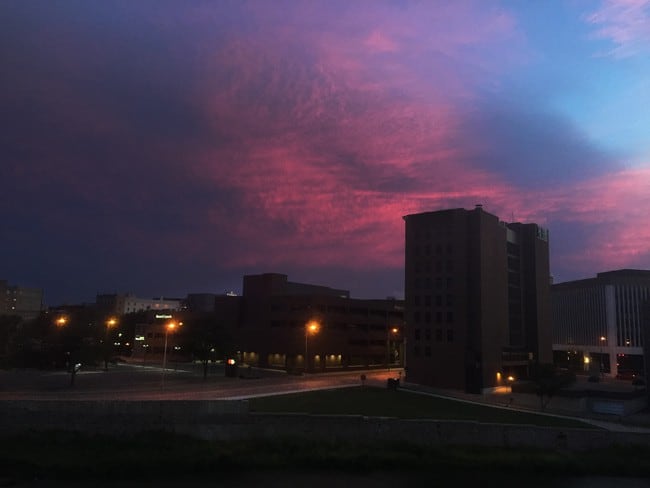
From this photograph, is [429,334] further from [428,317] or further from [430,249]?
[430,249]

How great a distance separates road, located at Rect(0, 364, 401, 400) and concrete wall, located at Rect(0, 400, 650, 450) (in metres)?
8.82

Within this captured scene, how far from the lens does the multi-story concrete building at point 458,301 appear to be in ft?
239

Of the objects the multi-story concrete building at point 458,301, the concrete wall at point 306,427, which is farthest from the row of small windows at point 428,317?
the concrete wall at point 306,427

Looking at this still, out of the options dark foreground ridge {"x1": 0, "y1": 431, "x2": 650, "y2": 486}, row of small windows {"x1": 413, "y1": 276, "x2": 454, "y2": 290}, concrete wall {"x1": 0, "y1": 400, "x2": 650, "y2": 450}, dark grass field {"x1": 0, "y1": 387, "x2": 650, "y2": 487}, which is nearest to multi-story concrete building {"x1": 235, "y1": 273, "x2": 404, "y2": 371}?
row of small windows {"x1": 413, "y1": 276, "x2": 454, "y2": 290}

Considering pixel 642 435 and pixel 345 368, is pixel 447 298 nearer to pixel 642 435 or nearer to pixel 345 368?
pixel 345 368

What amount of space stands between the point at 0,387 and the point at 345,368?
55.6 meters

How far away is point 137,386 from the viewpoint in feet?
189

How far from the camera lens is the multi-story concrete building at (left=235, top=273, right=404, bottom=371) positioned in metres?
91.4

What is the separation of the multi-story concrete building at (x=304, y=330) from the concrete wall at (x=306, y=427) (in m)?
47.2

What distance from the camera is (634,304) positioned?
119m

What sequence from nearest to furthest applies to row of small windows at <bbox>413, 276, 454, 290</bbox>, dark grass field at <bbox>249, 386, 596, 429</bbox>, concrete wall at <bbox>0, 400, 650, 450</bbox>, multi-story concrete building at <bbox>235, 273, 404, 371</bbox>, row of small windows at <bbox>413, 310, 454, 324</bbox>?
1. concrete wall at <bbox>0, 400, 650, 450</bbox>
2. dark grass field at <bbox>249, 386, 596, 429</bbox>
3. row of small windows at <bbox>413, 310, 454, 324</bbox>
4. row of small windows at <bbox>413, 276, 454, 290</bbox>
5. multi-story concrete building at <bbox>235, 273, 404, 371</bbox>

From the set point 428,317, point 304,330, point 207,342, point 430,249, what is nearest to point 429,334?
point 428,317

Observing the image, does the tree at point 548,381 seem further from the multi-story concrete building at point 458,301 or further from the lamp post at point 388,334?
the lamp post at point 388,334

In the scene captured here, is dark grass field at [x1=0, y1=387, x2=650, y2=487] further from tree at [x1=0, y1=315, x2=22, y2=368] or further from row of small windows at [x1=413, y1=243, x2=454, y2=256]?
tree at [x1=0, y1=315, x2=22, y2=368]
